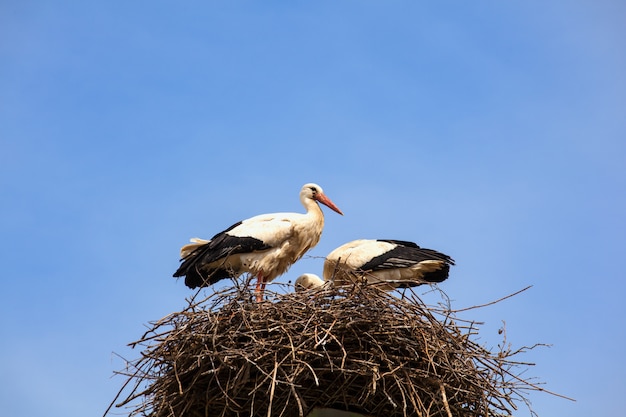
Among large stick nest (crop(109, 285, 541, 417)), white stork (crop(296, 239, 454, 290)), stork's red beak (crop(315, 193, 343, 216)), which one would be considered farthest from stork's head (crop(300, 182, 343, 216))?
large stick nest (crop(109, 285, 541, 417))

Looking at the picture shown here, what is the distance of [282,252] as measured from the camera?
920cm

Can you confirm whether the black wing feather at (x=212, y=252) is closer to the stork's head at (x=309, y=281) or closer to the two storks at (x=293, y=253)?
the two storks at (x=293, y=253)

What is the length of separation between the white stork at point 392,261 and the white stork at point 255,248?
0.36 m

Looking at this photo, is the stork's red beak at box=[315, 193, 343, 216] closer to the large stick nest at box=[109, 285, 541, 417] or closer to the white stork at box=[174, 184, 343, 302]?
the white stork at box=[174, 184, 343, 302]

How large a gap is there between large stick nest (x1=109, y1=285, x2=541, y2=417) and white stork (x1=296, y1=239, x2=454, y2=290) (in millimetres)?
2708

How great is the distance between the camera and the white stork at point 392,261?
30.9 ft

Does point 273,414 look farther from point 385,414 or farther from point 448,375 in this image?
point 448,375

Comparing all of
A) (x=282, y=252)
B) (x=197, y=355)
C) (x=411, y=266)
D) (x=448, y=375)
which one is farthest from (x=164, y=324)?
(x=411, y=266)

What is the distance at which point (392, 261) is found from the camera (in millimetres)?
9484

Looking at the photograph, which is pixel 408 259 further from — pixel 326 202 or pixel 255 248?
pixel 255 248

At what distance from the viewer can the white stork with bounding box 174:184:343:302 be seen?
29.6 ft

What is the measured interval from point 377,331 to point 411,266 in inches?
125

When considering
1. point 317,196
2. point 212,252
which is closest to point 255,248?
point 212,252

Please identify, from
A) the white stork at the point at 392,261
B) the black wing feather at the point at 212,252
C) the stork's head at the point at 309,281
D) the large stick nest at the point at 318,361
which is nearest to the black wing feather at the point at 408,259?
the white stork at the point at 392,261
